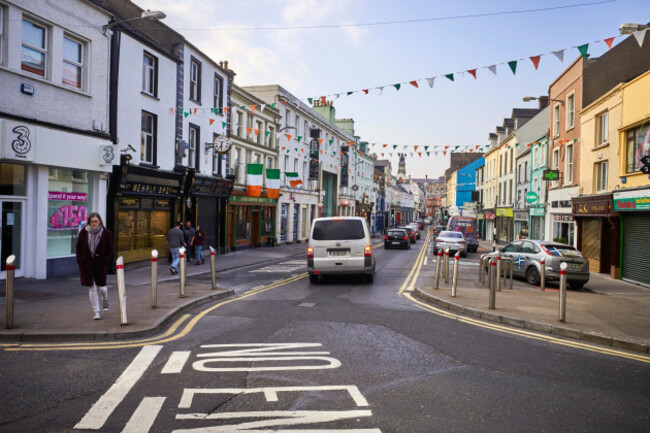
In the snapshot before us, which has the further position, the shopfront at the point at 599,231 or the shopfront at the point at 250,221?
the shopfront at the point at 250,221

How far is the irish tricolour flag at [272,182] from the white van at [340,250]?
52.9 ft

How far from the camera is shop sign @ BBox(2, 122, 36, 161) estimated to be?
1182cm

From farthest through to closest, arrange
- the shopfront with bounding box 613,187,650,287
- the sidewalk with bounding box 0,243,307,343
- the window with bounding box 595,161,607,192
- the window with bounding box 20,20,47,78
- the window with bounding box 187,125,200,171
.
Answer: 1. the window with bounding box 187,125,200,171
2. the window with bounding box 595,161,607,192
3. the shopfront with bounding box 613,187,650,287
4. the window with bounding box 20,20,47,78
5. the sidewalk with bounding box 0,243,307,343

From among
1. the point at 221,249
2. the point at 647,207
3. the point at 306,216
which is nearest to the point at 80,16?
the point at 221,249

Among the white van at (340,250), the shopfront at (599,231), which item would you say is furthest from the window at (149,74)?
the shopfront at (599,231)

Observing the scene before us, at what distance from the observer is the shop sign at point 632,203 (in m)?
15.5

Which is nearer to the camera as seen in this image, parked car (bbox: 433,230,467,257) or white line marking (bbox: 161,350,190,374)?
white line marking (bbox: 161,350,190,374)

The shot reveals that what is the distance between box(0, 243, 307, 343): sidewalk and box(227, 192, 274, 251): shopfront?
39.2ft

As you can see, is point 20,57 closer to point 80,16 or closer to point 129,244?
point 80,16

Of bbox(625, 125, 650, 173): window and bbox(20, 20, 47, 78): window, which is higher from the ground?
bbox(20, 20, 47, 78): window

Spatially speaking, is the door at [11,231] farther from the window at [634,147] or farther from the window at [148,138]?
the window at [634,147]

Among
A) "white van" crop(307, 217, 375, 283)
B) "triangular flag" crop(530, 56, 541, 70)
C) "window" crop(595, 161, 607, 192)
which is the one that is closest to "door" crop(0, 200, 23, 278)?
"white van" crop(307, 217, 375, 283)

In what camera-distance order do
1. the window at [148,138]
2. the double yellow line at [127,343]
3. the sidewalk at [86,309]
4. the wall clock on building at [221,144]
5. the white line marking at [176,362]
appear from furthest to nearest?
the wall clock on building at [221,144], the window at [148,138], the sidewalk at [86,309], the double yellow line at [127,343], the white line marking at [176,362]

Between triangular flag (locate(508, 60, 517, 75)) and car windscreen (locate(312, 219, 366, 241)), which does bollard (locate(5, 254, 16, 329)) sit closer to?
car windscreen (locate(312, 219, 366, 241))
